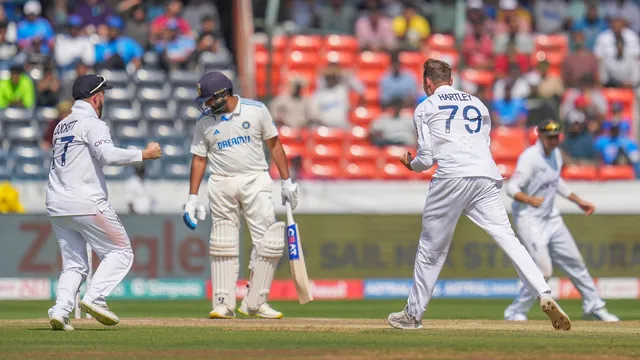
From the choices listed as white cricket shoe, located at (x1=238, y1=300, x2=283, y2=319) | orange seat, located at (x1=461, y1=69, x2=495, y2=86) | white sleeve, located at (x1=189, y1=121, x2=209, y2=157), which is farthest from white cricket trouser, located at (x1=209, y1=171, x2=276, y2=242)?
orange seat, located at (x1=461, y1=69, x2=495, y2=86)

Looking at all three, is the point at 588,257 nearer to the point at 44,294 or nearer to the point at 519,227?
the point at 519,227

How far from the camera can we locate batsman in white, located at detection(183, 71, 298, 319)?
12.1m

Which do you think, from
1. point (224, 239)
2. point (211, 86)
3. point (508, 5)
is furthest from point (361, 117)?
point (211, 86)

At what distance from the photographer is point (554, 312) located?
34.7 feet

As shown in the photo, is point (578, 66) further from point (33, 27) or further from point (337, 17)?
point (33, 27)

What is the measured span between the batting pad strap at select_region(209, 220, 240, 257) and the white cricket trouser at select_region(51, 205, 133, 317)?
1.44 metres

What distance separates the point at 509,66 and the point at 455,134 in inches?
572

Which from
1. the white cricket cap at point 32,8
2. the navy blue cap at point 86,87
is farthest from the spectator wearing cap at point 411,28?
the navy blue cap at point 86,87

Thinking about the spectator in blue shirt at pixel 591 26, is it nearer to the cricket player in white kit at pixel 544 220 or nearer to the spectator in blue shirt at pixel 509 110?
the spectator in blue shirt at pixel 509 110

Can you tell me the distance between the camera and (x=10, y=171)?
68.5ft

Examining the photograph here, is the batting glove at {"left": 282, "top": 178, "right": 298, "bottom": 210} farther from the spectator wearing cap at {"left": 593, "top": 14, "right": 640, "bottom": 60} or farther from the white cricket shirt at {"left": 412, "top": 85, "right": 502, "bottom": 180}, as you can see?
the spectator wearing cap at {"left": 593, "top": 14, "right": 640, "bottom": 60}

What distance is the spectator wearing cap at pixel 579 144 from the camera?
22.8 metres

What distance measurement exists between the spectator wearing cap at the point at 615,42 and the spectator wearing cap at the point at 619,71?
89mm

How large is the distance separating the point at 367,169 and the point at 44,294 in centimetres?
645
